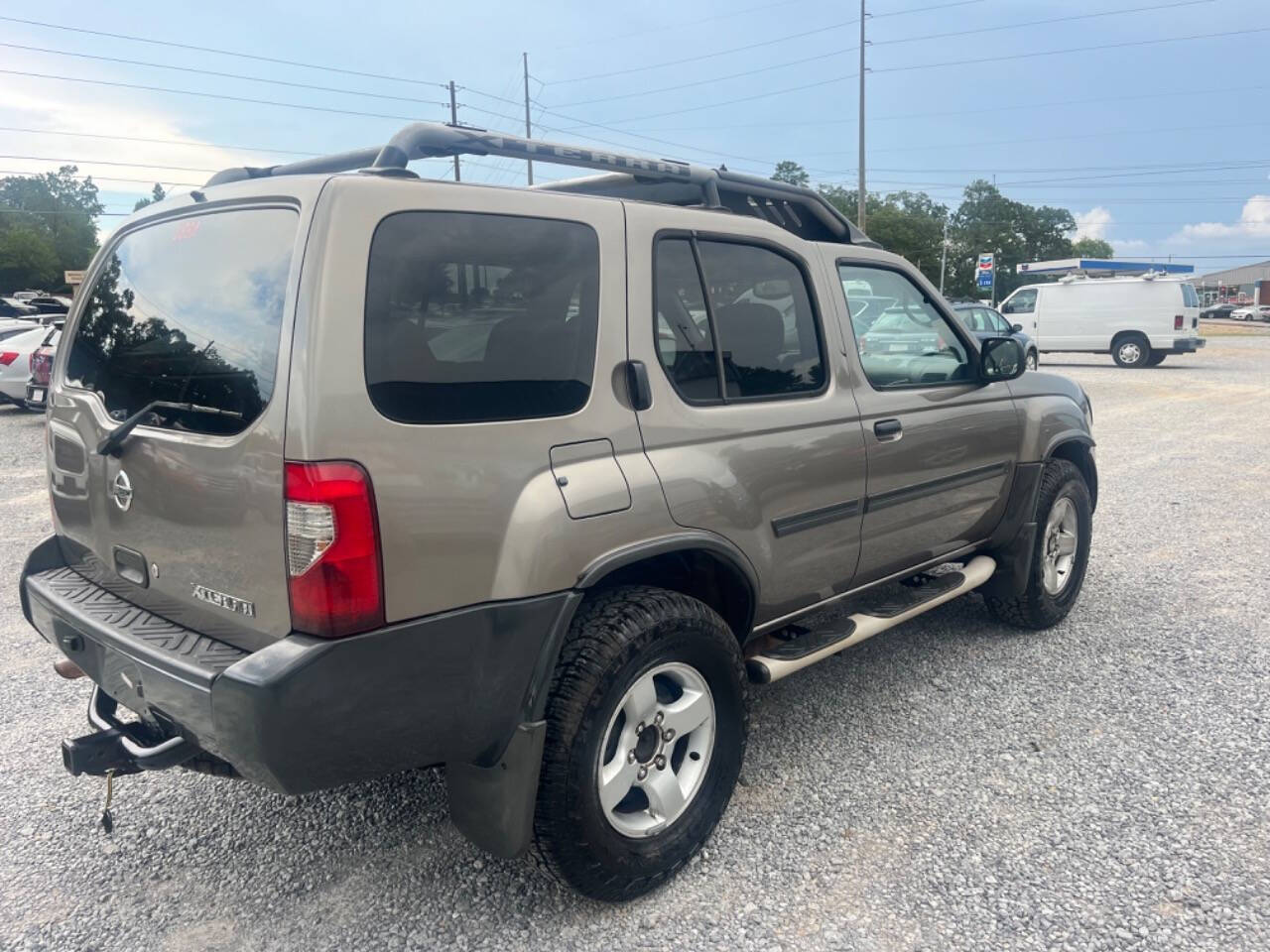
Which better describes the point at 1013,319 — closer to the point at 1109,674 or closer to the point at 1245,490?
the point at 1245,490

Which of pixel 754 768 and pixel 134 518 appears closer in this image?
pixel 134 518

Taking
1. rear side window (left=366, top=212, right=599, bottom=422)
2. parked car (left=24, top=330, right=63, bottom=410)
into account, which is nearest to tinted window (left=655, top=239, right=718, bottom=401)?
rear side window (left=366, top=212, right=599, bottom=422)

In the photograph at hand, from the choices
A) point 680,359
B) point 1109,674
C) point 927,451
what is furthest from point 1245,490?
point 680,359

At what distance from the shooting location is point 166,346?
97.7 inches

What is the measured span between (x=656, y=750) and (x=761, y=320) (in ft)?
4.68

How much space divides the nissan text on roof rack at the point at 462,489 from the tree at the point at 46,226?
55313 mm

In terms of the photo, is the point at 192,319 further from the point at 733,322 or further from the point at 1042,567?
the point at 1042,567

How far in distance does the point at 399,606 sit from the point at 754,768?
171 cm

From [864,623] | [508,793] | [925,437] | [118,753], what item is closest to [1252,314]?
[925,437]

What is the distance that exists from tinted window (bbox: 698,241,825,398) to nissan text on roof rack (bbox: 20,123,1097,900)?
1 centimetres

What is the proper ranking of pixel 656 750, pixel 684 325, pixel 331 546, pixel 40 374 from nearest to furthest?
1. pixel 331 546
2. pixel 656 750
3. pixel 684 325
4. pixel 40 374

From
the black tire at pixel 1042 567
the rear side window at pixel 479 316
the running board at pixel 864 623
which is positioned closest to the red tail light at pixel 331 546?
the rear side window at pixel 479 316

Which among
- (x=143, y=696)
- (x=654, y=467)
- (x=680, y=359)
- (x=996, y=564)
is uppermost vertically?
(x=680, y=359)

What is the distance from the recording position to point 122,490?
8.26 feet
